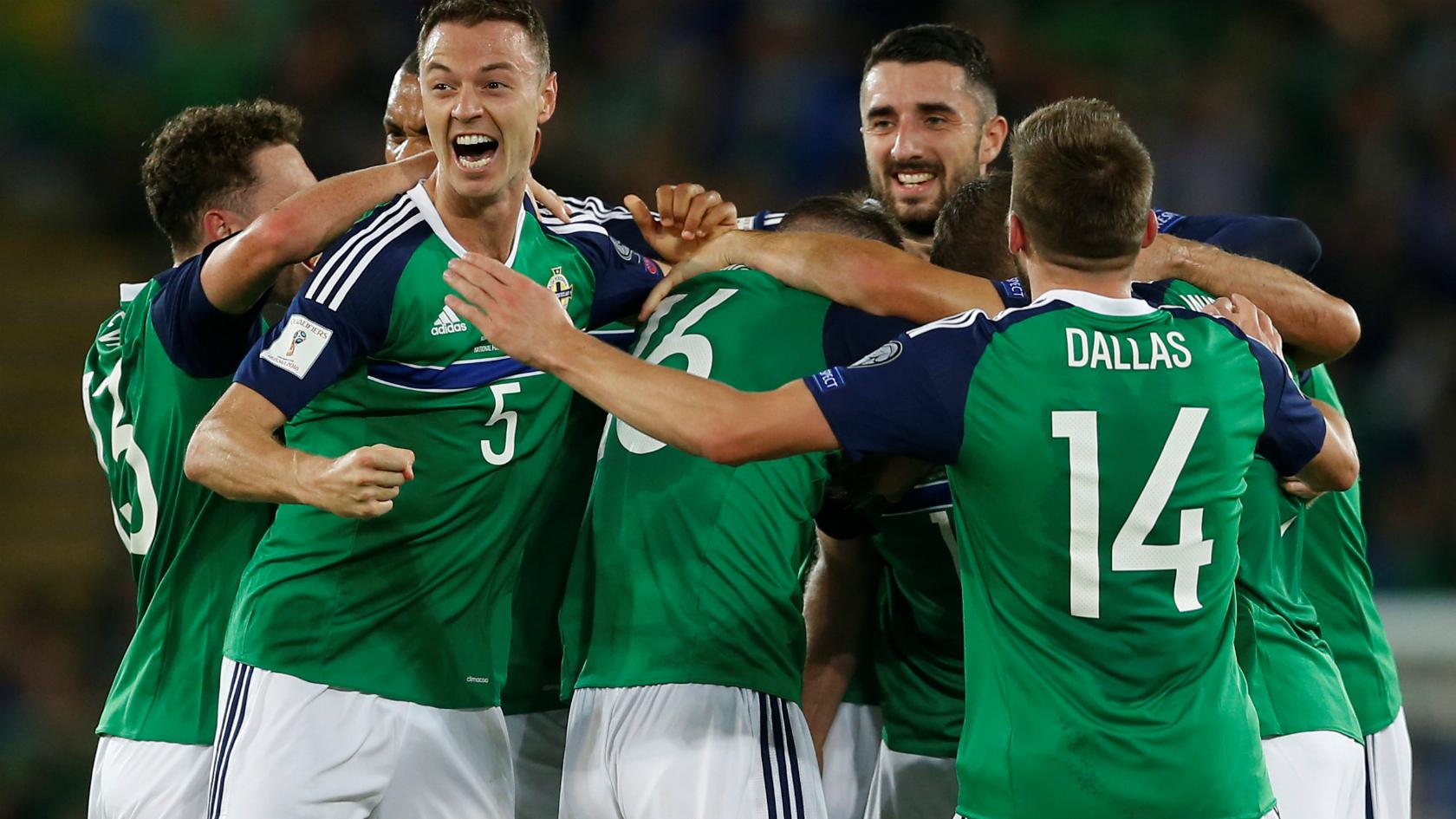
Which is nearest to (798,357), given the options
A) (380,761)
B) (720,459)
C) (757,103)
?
(720,459)

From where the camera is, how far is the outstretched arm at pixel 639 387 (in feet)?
11.2

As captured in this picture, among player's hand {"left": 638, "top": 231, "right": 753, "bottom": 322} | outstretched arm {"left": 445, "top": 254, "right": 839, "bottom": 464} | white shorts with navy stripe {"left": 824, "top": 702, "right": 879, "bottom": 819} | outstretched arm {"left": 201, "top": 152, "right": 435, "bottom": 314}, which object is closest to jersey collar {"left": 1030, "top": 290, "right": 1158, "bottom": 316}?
outstretched arm {"left": 445, "top": 254, "right": 839, "bottom": 464}

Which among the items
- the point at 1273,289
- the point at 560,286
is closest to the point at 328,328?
the point at 560,286

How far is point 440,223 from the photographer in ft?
13.5

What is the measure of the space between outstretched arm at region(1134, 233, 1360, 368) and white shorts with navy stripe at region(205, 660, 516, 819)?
7.22 feet

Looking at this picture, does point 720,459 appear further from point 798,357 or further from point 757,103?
point 757,103

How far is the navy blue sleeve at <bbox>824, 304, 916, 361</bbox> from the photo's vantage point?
165 inches

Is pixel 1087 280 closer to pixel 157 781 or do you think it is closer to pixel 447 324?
pixel 447 324

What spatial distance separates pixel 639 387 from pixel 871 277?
907 mm

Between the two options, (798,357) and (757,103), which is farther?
(757,103)

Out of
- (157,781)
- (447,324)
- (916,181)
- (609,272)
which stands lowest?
(157,781)

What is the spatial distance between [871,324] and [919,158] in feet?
6.20

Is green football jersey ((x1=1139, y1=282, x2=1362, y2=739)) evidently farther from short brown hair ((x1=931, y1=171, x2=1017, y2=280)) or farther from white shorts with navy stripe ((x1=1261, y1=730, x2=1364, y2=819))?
short brown hair ((x1=931, y1=171, x2=1017, y2=280))

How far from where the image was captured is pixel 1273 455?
12.3 feet
